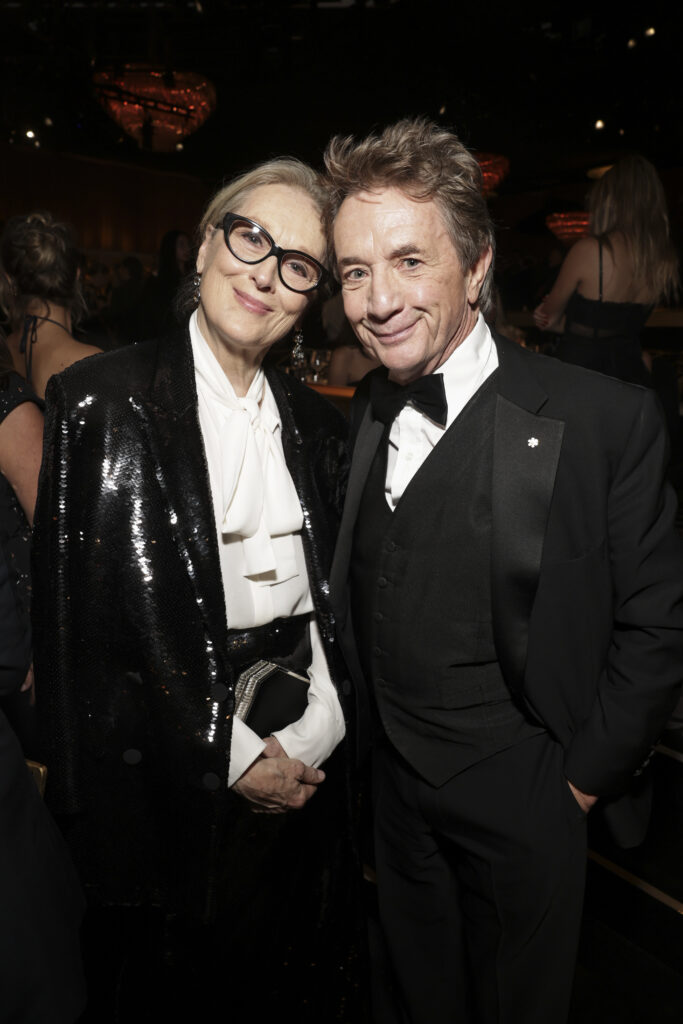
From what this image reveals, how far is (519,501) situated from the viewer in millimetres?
1386

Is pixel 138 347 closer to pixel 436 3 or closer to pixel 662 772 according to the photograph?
pixel 662 772

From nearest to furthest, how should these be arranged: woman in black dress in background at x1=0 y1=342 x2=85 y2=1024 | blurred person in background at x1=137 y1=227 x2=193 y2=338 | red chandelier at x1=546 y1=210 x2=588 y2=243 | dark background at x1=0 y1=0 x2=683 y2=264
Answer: woman in black dress in background at x1=0 y1=342 x2=85 y2=1024, blurred person in background at x1=137 y1=227 x2=193 y2=338, dark background at x1=0 y1=0 x2=683 y2=264, red chandelier at x1=546 y1=210 x2=588 y2=243

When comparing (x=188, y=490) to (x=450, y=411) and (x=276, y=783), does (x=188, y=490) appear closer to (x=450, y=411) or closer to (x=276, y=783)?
(x=450, y=411)

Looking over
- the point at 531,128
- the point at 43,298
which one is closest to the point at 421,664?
the point at 43,298

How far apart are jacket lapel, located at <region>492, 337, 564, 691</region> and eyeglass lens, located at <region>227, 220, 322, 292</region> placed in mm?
501

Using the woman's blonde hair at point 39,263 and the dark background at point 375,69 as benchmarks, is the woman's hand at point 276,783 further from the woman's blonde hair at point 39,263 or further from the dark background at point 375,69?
the dark background at point 375,69

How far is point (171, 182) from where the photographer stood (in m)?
15.0

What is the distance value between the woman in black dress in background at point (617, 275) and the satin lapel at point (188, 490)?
7.23 ft

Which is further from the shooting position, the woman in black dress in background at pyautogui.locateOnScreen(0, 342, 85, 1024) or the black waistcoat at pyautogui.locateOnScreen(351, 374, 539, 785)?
the black waistcoat at pyautogui.locateOnScreen(351, 374, 539, 785)

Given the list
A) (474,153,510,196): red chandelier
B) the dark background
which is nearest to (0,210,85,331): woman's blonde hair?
the dark background

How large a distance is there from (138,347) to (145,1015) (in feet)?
5.18

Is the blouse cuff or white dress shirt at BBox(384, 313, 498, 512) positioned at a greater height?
white dress shirt at BBox(384, 313, 498, 512)

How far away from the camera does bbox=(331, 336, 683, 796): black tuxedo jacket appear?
1387 mm

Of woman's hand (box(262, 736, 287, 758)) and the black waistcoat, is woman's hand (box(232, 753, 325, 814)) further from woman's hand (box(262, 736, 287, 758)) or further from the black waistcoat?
the black waistcoat
